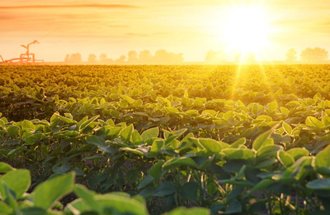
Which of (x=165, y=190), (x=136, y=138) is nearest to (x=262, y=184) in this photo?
(x=165, y=190)

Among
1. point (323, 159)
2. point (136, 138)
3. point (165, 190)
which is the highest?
point (323, 159)

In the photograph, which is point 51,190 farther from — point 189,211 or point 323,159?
point 323,159

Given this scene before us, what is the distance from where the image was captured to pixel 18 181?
2.35 metres

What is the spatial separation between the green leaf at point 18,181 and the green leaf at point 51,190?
42 cm

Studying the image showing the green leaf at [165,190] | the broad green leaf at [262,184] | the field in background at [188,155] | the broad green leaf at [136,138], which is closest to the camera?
the broad green leaf at [262,184]

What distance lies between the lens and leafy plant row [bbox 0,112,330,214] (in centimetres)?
267

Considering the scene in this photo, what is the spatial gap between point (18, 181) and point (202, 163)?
992 millimetres

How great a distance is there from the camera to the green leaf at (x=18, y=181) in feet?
7.66

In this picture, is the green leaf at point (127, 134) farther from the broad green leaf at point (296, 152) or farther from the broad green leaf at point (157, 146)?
the broad green leaf at point (296, 152)

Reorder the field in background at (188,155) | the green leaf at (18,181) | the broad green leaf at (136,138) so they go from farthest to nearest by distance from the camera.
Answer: the broad green leaf at (136,138) < the field in background at (188,155) < the green leaf at (18,181)

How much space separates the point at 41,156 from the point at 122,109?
2.06 metres

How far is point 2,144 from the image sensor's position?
15.8ft

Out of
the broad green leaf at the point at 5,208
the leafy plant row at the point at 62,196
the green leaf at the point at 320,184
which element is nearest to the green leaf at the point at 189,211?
the leafy plant row at the point at 62,196

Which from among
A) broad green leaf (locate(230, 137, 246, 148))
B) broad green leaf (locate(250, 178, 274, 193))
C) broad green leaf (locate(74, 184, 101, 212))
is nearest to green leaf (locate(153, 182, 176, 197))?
broad green leaf (locate(230, 137, 246, 148))
